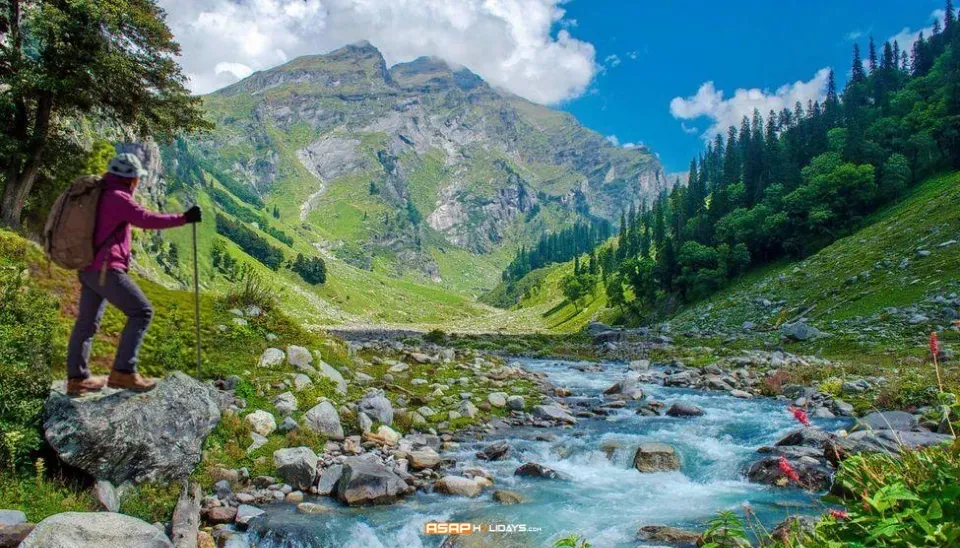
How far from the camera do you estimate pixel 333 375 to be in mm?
16953

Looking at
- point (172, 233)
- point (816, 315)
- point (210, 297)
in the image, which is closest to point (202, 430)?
point (210, 297)

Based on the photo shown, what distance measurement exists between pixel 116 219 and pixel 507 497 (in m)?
8.54

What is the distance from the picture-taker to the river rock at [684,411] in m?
19.1

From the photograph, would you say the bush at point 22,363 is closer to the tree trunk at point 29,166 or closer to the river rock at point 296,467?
the river rock at point 296,467

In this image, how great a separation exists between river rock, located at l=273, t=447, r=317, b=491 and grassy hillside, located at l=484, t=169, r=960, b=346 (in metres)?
30.6

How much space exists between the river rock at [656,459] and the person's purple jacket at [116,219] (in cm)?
1139

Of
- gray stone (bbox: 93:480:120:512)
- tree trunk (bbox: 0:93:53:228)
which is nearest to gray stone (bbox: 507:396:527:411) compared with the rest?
gray stone (bbox: 93:480:120:512)

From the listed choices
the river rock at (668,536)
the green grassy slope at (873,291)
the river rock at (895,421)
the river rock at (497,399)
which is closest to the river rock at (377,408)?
the river rock at (497,399)

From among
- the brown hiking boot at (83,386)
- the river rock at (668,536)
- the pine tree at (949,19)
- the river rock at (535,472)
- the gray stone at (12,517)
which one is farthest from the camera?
→ the pine tree at (949,19)

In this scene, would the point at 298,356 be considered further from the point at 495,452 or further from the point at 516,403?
the point at 516,403

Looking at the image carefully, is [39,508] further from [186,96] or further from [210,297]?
[186,96]

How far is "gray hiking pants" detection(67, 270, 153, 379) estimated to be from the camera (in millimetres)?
7801

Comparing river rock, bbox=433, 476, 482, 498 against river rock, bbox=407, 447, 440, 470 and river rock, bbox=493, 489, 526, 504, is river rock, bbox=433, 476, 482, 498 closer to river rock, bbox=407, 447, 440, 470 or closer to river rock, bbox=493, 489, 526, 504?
river rock, bbox=493, 489, 526, 504

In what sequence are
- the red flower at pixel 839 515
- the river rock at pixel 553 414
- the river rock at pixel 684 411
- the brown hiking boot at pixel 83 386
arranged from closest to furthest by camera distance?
the red flower at pixel 839 515
the brown hiking boot at pixel 83 386
the river rock at pixel 553 414
the river rock at pixel 684 411
